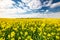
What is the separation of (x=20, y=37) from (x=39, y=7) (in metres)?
1.10

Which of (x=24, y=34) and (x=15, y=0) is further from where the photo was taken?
(x=15, y=0)

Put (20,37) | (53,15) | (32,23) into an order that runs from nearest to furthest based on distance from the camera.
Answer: (20,37) < (32,23) < (53,15)

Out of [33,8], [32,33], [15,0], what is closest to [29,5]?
[33,8]

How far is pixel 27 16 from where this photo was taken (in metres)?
2.96

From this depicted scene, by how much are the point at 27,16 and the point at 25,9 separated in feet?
0.46

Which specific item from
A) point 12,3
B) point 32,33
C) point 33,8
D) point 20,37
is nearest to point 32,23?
point 32,33

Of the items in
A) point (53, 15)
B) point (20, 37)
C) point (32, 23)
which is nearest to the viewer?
point (20, 37)

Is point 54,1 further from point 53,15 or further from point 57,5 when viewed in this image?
point 53,15

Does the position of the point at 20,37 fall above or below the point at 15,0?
below

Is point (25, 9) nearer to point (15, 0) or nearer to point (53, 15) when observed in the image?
point (15, 0)

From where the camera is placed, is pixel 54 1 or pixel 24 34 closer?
pixel 24 34

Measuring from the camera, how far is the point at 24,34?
6.73 ft

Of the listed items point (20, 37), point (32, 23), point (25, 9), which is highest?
point (25, 9)

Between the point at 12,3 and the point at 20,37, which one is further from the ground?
the point at 12,3
